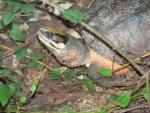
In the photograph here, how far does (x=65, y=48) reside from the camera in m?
2.81

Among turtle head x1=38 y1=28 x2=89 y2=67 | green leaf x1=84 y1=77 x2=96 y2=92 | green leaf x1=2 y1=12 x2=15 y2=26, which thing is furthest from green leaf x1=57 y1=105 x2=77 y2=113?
green leaf x1=2 y1=12 x2=15 y2=26

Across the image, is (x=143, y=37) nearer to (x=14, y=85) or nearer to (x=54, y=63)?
(x=54, y=63)

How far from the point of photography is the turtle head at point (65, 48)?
2.75 metres

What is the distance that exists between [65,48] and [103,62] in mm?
359

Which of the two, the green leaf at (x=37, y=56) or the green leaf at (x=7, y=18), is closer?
the green leaf at (x=7, y=18)

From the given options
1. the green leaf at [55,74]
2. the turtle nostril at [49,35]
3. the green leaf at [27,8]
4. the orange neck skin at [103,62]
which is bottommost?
the green leaf at [55,74]

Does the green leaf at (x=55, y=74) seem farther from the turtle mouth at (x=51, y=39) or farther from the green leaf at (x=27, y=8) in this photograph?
the green leaf at (x=27, y=8)

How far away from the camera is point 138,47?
2.73m

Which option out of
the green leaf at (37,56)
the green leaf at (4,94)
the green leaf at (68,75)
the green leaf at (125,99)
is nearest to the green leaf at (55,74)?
the green leaf at (68,75)

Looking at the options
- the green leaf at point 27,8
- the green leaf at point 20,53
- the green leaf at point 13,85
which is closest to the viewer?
the green leaf at point 27,8

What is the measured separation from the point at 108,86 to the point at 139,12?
65 centimetres

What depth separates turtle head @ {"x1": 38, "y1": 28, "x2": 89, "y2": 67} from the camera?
275 centimetres

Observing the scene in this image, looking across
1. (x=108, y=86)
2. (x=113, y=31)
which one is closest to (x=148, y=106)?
(x=108, y=86)

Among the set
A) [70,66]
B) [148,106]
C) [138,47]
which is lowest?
[70,66]
